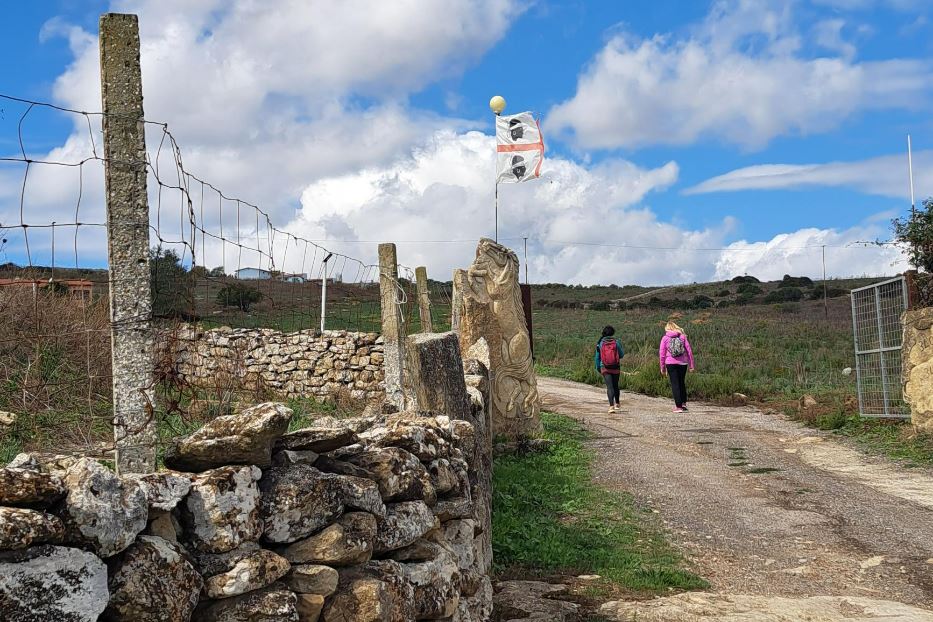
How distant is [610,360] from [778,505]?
7164mm

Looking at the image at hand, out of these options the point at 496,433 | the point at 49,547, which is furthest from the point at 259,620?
the point at 496,433

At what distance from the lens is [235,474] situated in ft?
10.6

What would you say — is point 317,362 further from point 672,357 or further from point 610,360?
point 672,357

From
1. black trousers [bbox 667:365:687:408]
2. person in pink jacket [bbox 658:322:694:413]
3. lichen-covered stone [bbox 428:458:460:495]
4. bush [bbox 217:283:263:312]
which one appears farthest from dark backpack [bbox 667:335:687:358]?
lichen-covered stone [bbox 428:458:460:495]

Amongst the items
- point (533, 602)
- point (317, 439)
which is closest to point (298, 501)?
point (317, 439)

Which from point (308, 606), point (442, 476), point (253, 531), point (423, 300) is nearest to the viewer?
point (253, 531)

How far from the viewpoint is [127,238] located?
358 cm

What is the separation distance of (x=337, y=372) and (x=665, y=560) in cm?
981

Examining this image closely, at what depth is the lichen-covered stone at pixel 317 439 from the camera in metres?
3.84

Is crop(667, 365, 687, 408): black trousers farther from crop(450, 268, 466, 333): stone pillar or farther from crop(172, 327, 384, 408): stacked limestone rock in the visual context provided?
crop(172, 327, 384, 408): stacked limestone rock

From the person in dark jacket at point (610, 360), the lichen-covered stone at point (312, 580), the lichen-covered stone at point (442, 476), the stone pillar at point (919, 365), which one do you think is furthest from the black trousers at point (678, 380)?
the lichen-covered stone at point (312, 580)

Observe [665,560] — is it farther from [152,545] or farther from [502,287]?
[502,287]

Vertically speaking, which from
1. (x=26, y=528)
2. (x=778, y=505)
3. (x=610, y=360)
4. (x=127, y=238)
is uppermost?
(x=127, y=238)

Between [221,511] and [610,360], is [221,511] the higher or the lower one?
the lower one
